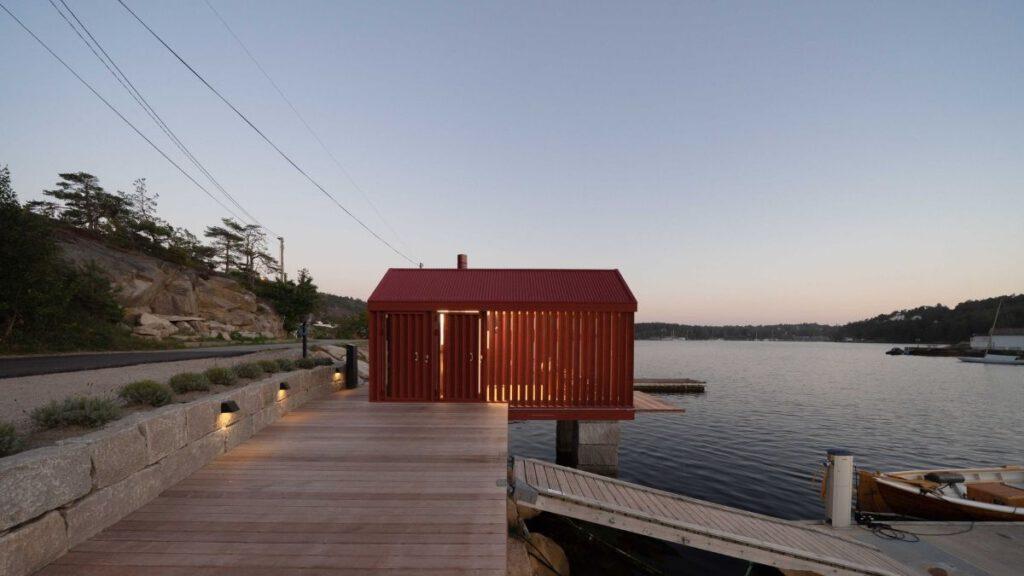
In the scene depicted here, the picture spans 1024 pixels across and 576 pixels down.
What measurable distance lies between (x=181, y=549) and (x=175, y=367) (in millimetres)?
11755

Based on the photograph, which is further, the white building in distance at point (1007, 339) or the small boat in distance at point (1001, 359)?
the white building in distance at point (1007, 339)

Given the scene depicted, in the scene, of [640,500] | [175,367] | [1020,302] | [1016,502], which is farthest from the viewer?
[1020,302]

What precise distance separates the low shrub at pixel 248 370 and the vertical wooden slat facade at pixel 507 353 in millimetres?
2329

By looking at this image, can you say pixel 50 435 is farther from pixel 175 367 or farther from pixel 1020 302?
pixel 1020 302

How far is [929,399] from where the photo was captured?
30.8 m

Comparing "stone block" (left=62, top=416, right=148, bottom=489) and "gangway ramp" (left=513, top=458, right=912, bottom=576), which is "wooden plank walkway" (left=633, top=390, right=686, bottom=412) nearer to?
"gangway ramp" (left=513, top=458, right=912, bottom=576)

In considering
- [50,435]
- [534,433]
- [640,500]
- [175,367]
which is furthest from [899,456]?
[175,367]

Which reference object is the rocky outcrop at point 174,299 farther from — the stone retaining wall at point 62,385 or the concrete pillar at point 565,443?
the concrete pillar at point 565,443

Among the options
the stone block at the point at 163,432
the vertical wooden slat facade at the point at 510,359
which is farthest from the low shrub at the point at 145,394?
the vertical wooden slat facade at the point at 510,359

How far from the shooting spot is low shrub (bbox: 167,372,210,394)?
21.7ft

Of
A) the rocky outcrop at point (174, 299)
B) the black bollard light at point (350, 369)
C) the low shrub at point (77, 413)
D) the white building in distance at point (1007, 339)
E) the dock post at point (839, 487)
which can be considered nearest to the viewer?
the low shrub at point (77, 413)

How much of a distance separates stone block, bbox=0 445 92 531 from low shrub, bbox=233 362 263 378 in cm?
488

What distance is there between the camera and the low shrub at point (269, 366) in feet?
29.3

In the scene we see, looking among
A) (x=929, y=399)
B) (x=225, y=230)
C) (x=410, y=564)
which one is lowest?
(x=929, y=399)
